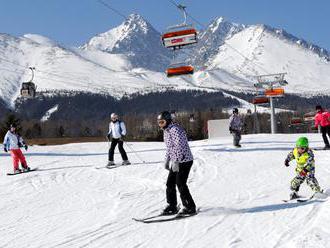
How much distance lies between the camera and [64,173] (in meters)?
15.6

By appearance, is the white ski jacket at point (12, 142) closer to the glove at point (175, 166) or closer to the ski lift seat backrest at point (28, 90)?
the glove at point (175, 166)

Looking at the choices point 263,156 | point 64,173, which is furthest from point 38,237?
point 263,156

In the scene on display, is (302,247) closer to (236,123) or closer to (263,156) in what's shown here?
(263,156)

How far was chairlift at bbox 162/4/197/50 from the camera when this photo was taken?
2467cm

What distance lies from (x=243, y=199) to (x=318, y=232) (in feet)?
10.8

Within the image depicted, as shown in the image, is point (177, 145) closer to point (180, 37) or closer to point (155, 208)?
point (155, 208)

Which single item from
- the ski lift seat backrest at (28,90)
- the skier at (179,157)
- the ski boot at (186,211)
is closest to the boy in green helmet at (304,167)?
the ski boot at (186,211)

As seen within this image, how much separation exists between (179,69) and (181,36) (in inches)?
87.1

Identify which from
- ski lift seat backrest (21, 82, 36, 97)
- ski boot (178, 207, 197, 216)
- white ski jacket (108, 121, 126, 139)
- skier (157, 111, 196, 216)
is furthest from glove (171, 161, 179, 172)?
ski lift seat backrest (21, 82, 36, 97)

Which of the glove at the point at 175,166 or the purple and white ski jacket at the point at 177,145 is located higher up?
the purple and white ski jacket at the point at 177,145

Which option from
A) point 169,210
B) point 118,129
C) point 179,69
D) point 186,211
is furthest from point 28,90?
point 186,211

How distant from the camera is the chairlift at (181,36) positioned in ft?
80.9

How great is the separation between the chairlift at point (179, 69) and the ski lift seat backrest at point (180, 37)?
138cm

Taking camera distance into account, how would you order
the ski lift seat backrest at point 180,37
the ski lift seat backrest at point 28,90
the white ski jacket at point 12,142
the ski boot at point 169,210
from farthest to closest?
the ski lift seat backrest at point 28,90 → the ski lift seat backrest at point 180,37 → the white ski jacket at point 12,142 → the ski boot at point 169,210
